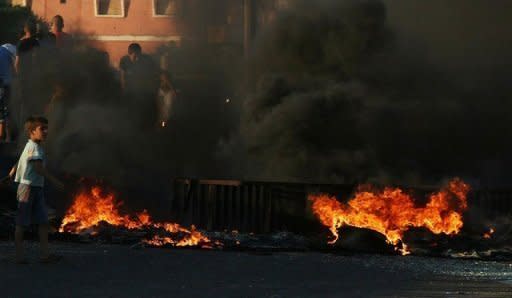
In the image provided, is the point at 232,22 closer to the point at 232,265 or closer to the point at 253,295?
the point at 232,265

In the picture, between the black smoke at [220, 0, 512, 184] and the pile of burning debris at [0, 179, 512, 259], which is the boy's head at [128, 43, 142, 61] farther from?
the pile of burning debris at [0, 179, 512, 259]

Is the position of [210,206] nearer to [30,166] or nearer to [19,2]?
[30,166]

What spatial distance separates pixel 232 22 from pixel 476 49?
6.35 metres

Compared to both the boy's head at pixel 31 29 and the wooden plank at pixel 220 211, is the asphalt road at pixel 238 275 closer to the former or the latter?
the wooden plank at pixel 220 211

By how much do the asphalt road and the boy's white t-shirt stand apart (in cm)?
81

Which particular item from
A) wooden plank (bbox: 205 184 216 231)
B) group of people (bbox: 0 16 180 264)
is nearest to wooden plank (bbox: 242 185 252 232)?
wooden plank (bbox: 205 184 216 231)

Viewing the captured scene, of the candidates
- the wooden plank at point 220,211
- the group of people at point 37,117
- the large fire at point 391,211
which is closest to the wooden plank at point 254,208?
the wooden plank at point 220,211

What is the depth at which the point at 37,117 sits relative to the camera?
11.6m

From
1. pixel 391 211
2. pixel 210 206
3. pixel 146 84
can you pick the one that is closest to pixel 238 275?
pixel 391 211

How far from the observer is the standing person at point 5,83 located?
17.4 m

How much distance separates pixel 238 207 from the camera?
51.0 feet

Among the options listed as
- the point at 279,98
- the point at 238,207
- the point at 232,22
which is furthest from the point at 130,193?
the point at 232,22

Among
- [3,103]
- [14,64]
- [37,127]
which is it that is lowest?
[37,127]

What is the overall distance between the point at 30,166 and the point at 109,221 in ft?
10.4
